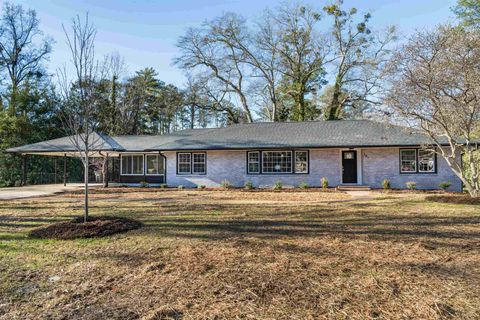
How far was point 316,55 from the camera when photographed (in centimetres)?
3388

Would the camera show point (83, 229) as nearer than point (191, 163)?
Yes

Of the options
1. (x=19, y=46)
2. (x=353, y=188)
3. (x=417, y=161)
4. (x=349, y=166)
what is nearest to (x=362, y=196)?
(x=353, y=188)

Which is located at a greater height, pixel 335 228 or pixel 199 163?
pixel 199 163

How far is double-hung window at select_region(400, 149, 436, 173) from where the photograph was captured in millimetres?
17047

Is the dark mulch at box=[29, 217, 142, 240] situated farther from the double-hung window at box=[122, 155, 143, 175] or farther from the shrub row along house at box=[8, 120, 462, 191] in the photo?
the double-hung window at box=[122, 155, 143, 175]

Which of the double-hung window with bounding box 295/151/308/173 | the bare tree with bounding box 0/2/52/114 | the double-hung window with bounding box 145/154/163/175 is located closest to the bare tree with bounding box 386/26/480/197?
the double-hung window with bounding box 295/151/308/173

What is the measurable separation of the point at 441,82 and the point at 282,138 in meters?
9.66

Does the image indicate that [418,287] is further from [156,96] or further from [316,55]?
[156,96]

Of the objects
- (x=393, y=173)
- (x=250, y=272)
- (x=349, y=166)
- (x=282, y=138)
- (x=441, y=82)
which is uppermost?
(x=441, y=82)

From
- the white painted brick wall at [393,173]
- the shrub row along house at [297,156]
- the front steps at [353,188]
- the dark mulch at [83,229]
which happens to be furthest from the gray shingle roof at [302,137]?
the dark mulch at [83,229]

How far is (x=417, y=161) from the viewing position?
17266 mm

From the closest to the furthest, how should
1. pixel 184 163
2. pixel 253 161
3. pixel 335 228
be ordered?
pixel 335 228
pixel 253 161
pixel 184 163

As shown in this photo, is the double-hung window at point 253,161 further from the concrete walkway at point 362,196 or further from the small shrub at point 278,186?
the concrete walkway at point 362,196

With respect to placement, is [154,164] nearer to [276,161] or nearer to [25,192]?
[25,192]
